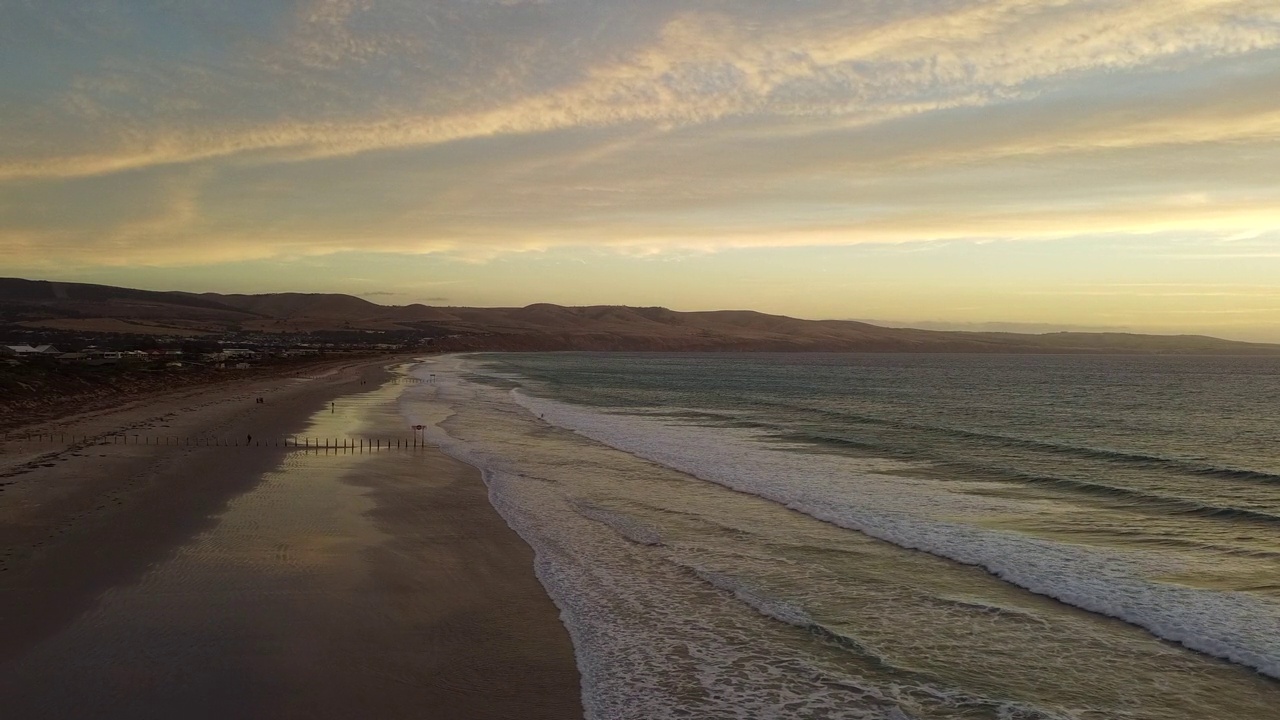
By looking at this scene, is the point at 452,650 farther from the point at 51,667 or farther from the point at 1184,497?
the point at 1184,497

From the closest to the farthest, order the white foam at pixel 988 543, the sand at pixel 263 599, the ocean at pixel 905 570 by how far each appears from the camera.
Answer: the sand at pixel 263 599, the ocean at pixel 905 570, the white foam at pixel 988 543

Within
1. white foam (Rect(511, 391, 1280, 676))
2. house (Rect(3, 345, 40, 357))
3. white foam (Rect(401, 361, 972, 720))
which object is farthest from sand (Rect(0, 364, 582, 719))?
house (Rect(3, 345, 40, 357))

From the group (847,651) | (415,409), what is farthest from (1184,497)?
(415,409)

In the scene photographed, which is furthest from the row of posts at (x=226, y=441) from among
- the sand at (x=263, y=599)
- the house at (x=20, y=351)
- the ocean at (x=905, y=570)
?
the house at (x=20, y=351)

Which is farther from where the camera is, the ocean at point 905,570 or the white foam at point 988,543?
the white foam at point 988,543

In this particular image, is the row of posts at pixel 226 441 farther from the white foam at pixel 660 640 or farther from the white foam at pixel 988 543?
the white foam at pixel 660 640

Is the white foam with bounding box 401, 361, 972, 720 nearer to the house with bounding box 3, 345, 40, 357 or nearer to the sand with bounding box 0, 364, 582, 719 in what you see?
the sand with bounding box 0, 364, 582, 719

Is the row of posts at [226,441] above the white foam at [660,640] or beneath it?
beneath
